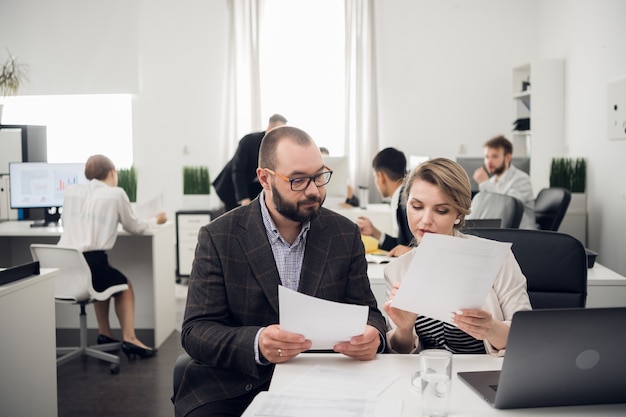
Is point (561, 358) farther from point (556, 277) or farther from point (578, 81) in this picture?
point (578, 81)

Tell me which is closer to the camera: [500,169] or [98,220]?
[98,220]

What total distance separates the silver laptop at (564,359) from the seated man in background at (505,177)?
372 centimetres

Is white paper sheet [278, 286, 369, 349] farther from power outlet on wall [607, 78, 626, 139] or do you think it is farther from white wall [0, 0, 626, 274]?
white wall [0, 0, 626, 274]

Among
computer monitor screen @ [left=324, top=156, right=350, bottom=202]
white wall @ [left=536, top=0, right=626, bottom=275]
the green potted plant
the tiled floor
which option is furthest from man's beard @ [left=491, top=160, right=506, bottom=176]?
the green potted plant

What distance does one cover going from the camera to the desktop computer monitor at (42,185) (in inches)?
197

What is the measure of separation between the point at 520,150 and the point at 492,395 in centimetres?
623

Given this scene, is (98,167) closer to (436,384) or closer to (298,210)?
(298,210)

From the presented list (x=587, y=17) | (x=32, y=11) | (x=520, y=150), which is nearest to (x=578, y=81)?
(x=587, y=17)

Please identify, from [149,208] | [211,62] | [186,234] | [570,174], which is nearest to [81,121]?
[211,62]

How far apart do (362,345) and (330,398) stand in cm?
26

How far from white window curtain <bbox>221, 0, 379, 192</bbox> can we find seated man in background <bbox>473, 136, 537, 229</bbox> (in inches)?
91.0

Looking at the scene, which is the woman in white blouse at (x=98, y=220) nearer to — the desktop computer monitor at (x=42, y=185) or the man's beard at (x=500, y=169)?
the desktop computer monitor at (x=42, y=185)

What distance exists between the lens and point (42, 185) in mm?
5027

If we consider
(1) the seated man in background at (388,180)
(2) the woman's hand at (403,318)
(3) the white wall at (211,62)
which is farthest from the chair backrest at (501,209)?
(3) the white wall at (211,62)
